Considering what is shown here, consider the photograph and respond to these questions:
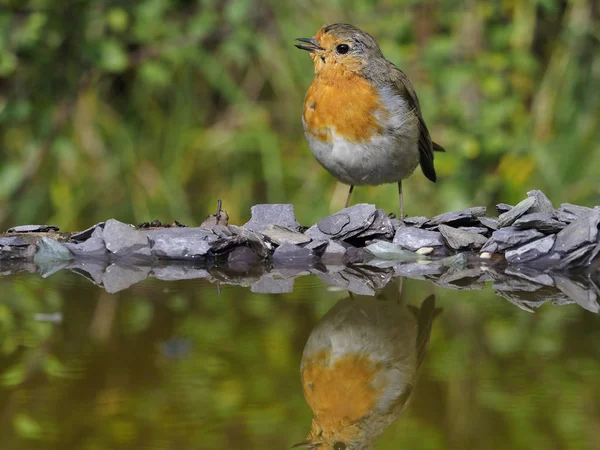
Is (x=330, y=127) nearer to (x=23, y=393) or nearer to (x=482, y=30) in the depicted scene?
(x=23, y=393)

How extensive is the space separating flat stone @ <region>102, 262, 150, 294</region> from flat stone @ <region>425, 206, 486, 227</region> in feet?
2.27

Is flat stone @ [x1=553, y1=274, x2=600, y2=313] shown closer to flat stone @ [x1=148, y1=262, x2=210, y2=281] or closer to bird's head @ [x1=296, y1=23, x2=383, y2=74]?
flat stone @ [x1=148, y1=262, x2=210, y2=281]

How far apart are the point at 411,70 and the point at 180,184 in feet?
4.09

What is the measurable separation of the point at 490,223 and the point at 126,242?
845 mm

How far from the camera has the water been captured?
0.95 metres

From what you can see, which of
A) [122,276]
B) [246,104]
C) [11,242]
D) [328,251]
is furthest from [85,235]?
[246,104]

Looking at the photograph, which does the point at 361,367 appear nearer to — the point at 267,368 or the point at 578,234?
the point at 267,368

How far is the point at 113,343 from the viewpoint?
1293mm

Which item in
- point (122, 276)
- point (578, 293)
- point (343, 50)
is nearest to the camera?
point (578, 293)

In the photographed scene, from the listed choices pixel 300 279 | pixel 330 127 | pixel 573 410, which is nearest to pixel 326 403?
pixel 573 410

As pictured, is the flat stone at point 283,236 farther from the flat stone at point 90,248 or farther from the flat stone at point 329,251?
the flat stone at point 90,248

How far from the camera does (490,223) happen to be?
2.12 m

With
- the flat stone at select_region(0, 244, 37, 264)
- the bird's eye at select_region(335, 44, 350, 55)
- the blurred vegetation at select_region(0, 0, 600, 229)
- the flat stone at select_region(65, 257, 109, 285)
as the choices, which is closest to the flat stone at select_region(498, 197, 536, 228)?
the bird's eye at select_region(335, 44, 350, 55)

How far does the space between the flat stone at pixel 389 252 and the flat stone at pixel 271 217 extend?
8.2 inches
